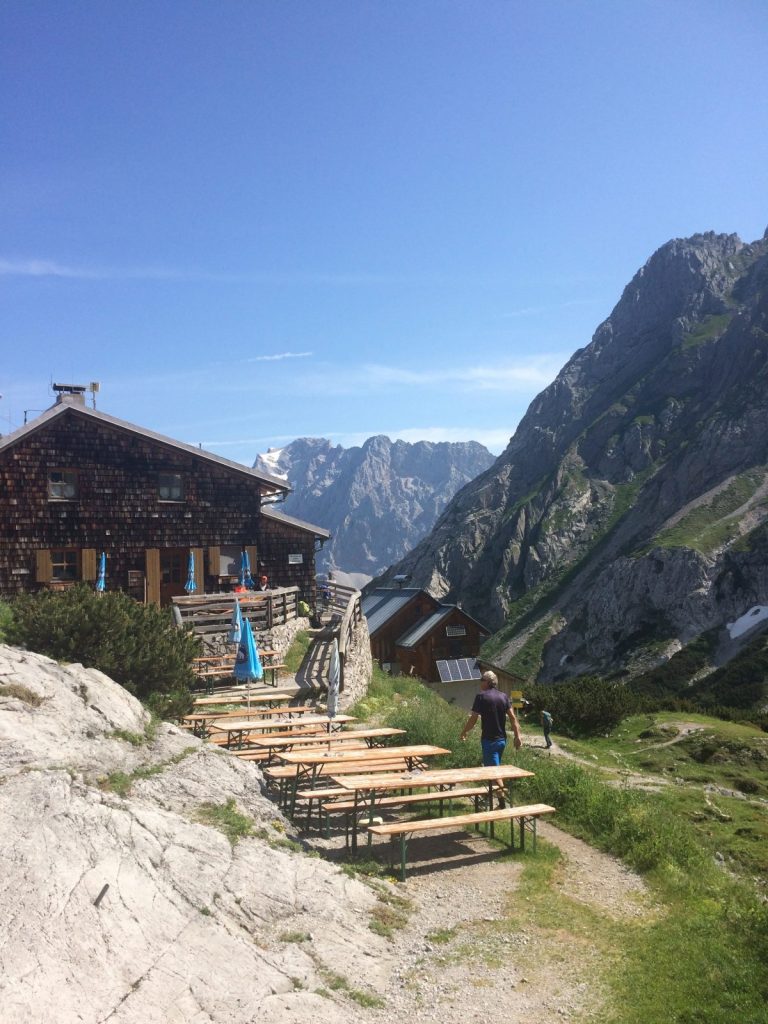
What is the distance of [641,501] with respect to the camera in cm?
11712

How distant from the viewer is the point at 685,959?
734 cm

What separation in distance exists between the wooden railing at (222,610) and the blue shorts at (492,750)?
1215 cm

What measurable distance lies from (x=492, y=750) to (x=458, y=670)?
28.3 meters

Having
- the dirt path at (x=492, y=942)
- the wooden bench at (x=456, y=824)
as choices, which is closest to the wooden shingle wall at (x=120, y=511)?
the wooden bench at (x=456, y=824)

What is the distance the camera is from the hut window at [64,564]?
27.2 metres

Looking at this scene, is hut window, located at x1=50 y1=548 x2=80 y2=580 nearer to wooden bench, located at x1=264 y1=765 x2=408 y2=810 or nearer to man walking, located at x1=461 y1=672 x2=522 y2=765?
wooden bench, located at x1=264 y1=765 x2=408 y2=810

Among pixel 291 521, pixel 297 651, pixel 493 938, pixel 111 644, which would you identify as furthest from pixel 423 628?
pixel 493 938

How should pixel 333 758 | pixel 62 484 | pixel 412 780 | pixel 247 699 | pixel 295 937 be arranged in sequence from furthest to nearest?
pixel 62 484 < pixel 247 699 < pixel 333 758 < pixel 412 780 < pixel 295 937

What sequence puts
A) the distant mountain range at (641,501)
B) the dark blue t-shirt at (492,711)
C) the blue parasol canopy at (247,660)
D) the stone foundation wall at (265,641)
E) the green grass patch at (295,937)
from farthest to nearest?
1. the distant mountain range at (641,501)
2. the stone foundation wall at (265,641)
3. the blue parasol canopy at (247,660)
4. the dark blue t-shirt at (492,711)
5. the green grass patch at (295,937)

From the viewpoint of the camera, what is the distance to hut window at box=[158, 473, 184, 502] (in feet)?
95.2

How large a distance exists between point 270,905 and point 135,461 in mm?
23273

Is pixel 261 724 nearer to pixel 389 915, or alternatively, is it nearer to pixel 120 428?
pixel 389 915

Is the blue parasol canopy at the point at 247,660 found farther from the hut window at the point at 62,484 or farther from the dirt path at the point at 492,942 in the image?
the hut window at the point at 62,484

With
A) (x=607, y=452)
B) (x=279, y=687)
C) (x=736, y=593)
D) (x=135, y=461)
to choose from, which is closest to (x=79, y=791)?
(x=279, y=687)
